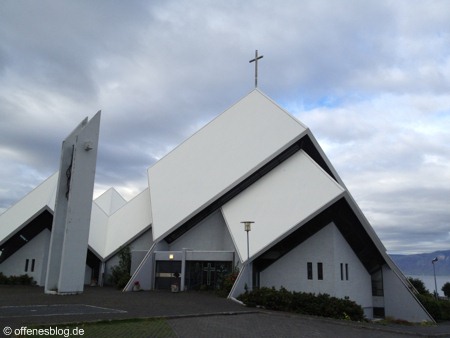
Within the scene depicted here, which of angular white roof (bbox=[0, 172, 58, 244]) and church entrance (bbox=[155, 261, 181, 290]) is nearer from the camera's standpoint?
church entrance (bbox=[155, 261, 181, 290])

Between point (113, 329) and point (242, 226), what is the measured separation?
13304 mm

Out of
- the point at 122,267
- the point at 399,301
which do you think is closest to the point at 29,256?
the point at 122,267

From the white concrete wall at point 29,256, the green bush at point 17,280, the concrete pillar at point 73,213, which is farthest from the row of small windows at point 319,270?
the green bush at point 17,280

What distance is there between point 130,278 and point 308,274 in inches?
443

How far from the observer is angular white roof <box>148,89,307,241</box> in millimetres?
25875

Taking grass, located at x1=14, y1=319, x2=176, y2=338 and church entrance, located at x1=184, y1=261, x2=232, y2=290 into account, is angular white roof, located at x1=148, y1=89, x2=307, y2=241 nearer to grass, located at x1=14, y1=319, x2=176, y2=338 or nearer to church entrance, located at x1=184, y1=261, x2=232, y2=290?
church entrance, located at x1=184, y1=261, x2=232, y2=290

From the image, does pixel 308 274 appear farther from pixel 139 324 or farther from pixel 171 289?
pixel 139 324

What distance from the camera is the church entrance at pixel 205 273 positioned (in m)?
24.8

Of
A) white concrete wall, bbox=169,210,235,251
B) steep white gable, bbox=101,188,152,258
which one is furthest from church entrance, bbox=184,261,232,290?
steep white gable, bbox=101,188,152,258

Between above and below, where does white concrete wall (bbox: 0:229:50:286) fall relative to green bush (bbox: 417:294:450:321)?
above

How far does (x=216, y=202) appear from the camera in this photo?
88.0 feet

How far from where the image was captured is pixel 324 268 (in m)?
22.2

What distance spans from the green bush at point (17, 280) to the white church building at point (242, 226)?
486 mm

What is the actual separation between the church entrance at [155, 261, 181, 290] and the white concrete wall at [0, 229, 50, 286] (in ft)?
30.9
